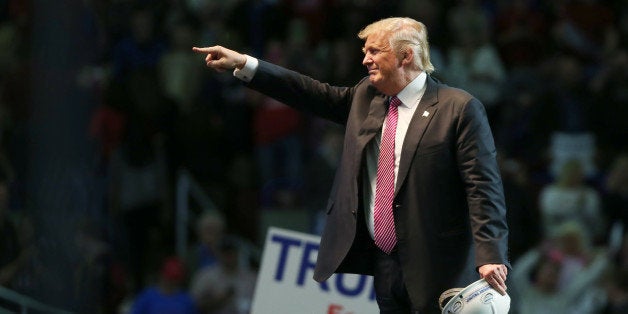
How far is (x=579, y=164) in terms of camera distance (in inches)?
443

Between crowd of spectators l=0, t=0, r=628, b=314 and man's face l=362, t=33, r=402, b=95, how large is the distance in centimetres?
473

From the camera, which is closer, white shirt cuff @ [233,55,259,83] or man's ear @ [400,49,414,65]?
man's ear @ [400,49,414,65]

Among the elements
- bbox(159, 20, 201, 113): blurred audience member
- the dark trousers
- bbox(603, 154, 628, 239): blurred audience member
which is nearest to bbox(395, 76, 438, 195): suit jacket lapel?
the dark trousers

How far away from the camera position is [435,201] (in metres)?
5.64

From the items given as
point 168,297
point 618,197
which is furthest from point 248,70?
point 618,197

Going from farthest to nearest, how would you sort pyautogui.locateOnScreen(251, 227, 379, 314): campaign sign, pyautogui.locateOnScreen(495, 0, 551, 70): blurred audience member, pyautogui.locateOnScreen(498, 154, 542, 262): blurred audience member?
pyautogui.locateOnScreen(495, 0, 551, 70): blurred audience member, pyautogui.locateOnScreen(498, 154, 542, 262): blurred audience member, pyautogui.locateOnScreen(251, 227, 379, 314): campaign sign

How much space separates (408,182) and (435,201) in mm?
123

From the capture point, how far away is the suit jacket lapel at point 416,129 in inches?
223

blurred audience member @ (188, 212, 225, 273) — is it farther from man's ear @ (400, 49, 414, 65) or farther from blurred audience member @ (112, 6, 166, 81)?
man's ear @ (400, 49, 414, 65)

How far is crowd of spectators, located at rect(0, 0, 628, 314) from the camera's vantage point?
34.9 ft

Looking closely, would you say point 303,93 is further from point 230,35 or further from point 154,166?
point 230,35

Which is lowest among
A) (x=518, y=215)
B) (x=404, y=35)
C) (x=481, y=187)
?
(x=518, y=215)

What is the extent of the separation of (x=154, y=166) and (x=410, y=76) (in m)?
6.64

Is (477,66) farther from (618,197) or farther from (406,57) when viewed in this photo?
(406,57)
